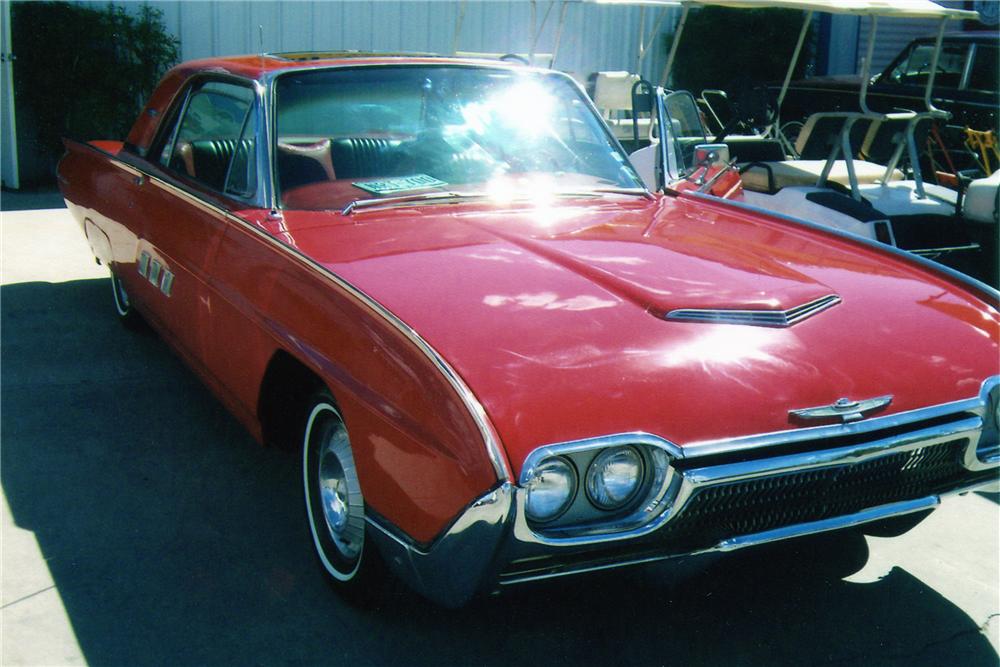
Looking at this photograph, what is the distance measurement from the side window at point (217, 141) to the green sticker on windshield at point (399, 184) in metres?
0.38

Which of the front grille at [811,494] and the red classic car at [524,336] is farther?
the front grille at [811,494]

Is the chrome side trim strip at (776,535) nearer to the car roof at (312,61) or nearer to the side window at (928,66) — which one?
the car roof at (312,61)

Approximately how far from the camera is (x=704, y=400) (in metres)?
2.34

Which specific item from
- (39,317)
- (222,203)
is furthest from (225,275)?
(39,317)

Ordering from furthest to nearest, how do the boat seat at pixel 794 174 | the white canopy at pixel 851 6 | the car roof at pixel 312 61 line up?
the white canopy at pixel 851 6, the boat seat at pixel 794 174, the car roof at pixel 312 61

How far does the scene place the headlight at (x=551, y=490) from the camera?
2217mm

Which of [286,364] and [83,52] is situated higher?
[83,52]

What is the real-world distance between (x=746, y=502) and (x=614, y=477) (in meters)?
0.36

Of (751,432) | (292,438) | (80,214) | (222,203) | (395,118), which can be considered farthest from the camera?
(80,214)

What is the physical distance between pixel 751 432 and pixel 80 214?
4.04 meters

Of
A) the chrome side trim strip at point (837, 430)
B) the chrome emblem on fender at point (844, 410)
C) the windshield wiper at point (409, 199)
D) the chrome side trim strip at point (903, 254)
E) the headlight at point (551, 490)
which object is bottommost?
the headlight at point (551, 490)

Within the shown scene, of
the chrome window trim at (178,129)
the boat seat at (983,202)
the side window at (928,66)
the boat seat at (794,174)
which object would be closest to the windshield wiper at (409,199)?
the chrome window trim at (178,129)

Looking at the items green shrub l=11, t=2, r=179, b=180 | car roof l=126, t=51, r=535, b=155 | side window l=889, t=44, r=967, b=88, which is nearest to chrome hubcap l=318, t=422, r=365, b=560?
car roof l=126, t=51, r=535, b=155

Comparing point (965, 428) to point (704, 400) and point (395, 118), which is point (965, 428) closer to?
point (704, 400)
